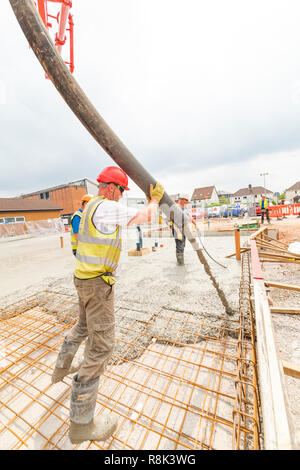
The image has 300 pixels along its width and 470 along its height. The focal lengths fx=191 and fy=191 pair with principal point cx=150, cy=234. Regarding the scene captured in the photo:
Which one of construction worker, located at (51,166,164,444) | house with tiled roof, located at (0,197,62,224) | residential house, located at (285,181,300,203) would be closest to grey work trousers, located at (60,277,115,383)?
construction worker, located at (51,166,164,444)

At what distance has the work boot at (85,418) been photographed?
137cm

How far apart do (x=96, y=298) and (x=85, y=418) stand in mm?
Answer: 840

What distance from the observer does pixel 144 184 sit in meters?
1.92

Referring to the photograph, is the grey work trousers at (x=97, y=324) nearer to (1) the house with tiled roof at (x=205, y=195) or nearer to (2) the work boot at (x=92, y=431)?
(2) the work boot at (x=92, y=431)

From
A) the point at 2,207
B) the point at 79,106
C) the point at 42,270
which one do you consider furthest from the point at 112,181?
the point at 2,207

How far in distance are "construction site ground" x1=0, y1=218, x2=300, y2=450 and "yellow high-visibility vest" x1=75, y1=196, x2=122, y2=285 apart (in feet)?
3.74

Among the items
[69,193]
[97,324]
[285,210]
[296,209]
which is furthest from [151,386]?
[69,193]

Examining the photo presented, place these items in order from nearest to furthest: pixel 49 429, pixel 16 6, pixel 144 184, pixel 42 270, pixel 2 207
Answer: pixel 16 6
pixel 49 429
pixel 144 184
pixel 42 270
pixel 2 207

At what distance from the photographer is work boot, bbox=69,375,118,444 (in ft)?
4.50

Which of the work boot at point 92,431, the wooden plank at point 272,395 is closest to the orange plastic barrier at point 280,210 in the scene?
the wooden plank at point 272,395

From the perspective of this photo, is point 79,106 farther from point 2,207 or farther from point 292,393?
point 2,207

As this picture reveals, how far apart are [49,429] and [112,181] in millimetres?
2151

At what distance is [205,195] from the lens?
6053cm

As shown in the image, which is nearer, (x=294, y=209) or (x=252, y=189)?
(x=294, y=209)
